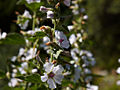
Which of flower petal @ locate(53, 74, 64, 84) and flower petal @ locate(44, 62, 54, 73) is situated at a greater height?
flower petal @ locate(44, 62, 54, 73)

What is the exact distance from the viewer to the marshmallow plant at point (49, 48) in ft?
2.43

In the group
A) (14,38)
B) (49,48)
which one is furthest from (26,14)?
(49,48)

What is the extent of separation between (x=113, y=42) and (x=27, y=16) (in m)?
9.83

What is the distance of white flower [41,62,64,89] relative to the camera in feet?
2.35

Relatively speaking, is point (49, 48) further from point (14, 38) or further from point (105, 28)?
point (105, 28)

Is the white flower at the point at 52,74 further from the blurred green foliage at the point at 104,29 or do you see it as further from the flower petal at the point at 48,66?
the blurred green foliage at the point at 104,29

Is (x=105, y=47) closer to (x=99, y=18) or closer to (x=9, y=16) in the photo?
(x=99, y=18)

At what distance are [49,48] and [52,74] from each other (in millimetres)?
119

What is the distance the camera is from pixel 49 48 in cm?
83

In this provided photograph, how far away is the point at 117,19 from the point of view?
11.2 m

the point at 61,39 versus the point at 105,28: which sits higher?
the point at 105,28

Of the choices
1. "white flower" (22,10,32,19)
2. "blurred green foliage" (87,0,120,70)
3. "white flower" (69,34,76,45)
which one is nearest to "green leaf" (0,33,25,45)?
"white flower" (22,10,32,19)

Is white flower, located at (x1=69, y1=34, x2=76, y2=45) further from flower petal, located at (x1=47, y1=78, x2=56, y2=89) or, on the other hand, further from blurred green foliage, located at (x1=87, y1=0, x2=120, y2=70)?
blurred green foliage, located at (x1=87, y1=0, x2=120, y2=70)

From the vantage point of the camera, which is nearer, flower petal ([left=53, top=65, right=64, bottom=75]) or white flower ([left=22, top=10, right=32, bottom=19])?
flower petal ([left=53, top=65, right=64, bottom=75])
